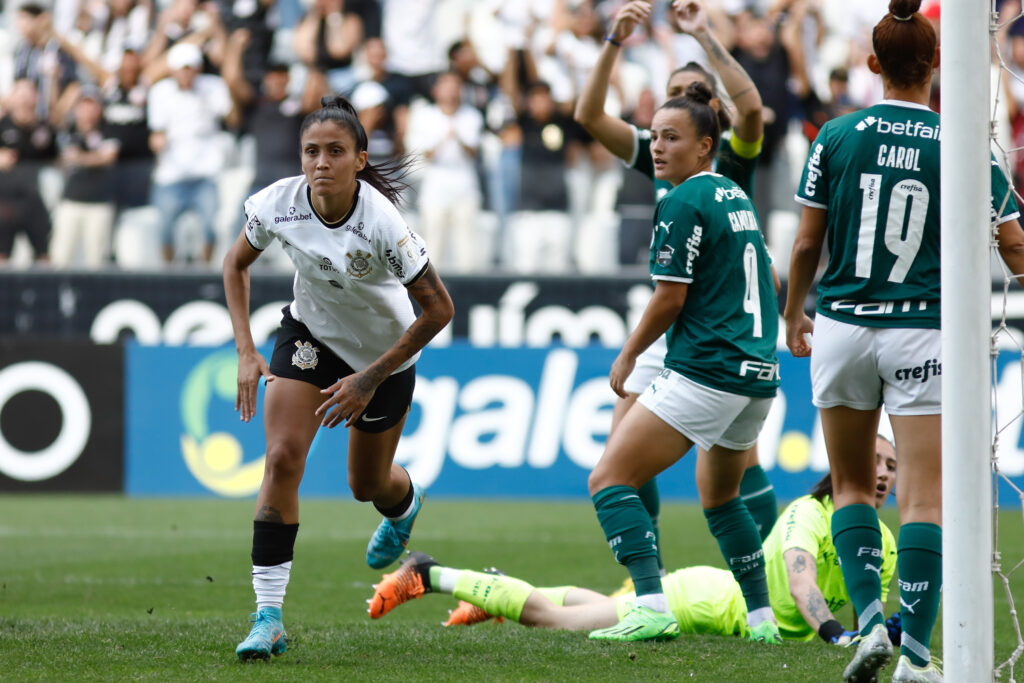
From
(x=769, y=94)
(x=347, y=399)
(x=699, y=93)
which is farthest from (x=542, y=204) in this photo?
(x=347, y=399)

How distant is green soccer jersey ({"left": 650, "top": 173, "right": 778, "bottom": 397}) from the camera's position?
470cm

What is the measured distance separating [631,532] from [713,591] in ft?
2.42

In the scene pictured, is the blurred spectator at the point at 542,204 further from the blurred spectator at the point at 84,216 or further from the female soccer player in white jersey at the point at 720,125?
the female soccer player in white jersey at the point at 720,125

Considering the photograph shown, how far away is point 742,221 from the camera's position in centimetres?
484

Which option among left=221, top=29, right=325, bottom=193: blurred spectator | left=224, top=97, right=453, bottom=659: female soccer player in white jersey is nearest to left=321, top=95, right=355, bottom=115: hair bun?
left=224, top=97, right=453, bottom=659: female soccer player in white jersey

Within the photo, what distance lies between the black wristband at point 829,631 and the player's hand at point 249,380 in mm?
2320

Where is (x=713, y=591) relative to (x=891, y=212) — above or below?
below

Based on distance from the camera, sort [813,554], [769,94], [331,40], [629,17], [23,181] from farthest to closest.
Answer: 1. [331,40]
2. [23,181]
3. [769,94]
4. [629,17]
5. [813,554]

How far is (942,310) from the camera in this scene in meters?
3.55

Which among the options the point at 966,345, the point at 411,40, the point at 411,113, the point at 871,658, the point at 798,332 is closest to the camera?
the point at 966,345

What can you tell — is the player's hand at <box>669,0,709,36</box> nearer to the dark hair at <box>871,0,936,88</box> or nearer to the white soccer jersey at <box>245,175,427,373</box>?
the dark hair at <box>871,0,936,88</box>

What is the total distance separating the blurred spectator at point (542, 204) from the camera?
42.3 feet

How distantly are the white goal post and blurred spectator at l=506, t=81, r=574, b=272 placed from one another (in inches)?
364

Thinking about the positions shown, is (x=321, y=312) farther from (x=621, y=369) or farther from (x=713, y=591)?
(x=713, y=591)
